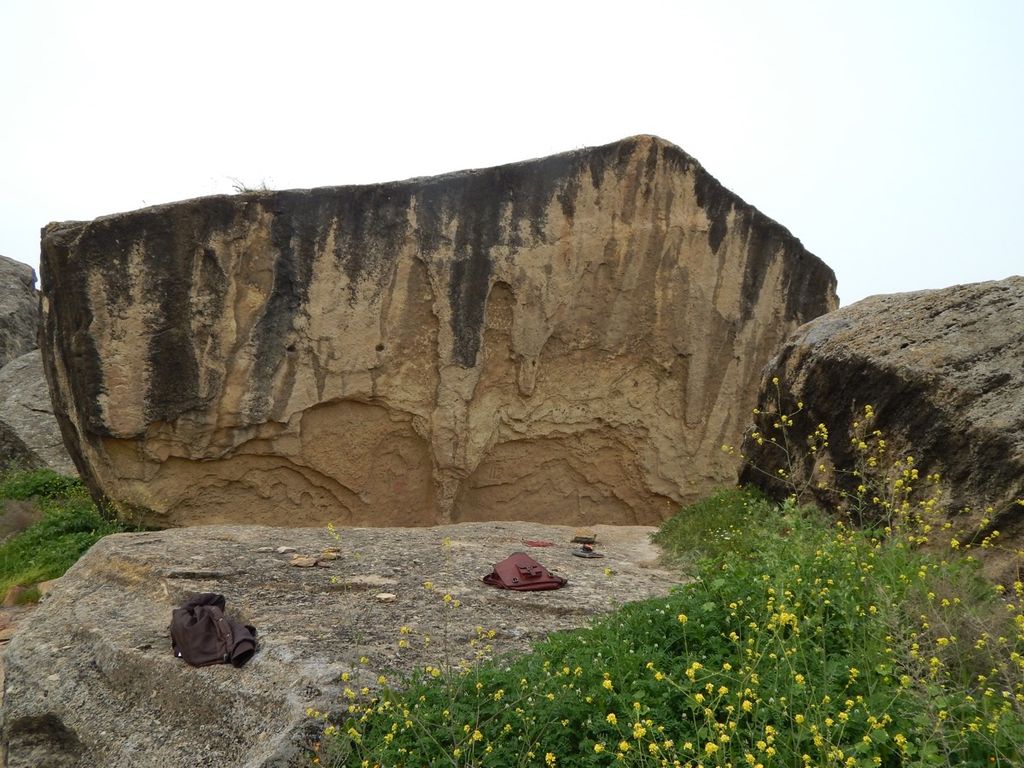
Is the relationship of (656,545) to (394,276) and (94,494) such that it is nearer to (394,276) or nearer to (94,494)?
(394,276)

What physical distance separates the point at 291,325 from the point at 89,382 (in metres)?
1.85

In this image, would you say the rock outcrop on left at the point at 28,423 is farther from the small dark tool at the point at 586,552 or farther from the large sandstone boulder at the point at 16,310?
the small dark tool at the point at 586,552

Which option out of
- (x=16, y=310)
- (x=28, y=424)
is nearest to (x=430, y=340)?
(x=28, y=424)

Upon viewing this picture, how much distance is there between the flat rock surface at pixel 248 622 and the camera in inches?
159

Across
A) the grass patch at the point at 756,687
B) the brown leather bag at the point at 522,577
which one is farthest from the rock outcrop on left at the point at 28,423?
the grass patch at the point at 756,687

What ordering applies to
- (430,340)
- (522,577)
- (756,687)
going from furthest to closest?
(430,340) < (522,577) < (756,687)

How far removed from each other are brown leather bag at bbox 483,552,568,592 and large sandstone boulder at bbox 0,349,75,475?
8342 mm

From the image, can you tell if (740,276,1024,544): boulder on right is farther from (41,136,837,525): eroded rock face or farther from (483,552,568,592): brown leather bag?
(41,136,837,525): eroded rock face

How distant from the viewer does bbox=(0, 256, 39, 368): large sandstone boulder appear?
16156 millimetres

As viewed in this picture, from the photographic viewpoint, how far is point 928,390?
5.97 m

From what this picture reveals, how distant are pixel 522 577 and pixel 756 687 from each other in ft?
8.57

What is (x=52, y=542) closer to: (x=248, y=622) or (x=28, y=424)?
(x=28, y=424)

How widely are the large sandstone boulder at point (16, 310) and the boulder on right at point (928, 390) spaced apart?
13878mm

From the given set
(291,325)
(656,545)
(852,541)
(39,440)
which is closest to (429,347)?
(291,325)
